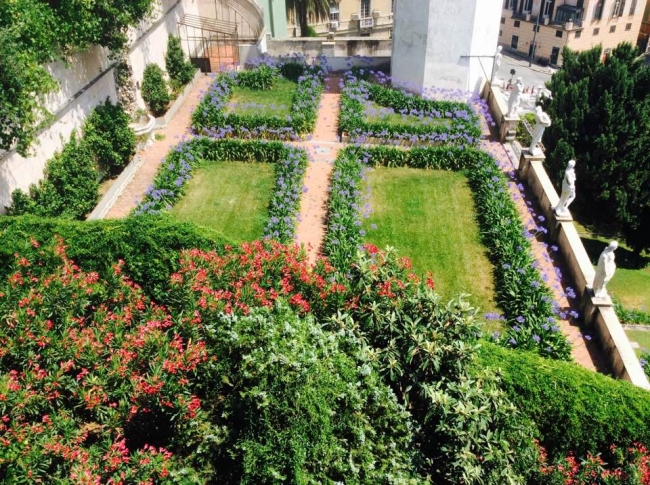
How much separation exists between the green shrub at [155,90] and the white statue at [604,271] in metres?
17.8

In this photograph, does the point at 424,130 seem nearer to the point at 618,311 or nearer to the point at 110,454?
the point at 618,311

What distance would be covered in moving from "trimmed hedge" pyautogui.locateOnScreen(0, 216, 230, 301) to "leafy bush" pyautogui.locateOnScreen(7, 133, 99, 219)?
2.81m

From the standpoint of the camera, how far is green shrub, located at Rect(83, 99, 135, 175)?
734 inches

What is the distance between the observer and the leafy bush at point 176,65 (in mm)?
25172

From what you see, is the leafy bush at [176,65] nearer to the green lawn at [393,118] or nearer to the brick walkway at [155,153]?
the brick walkway at [155,153]

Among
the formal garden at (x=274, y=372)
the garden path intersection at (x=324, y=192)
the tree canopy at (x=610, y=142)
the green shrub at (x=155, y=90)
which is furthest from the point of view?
the green shrub at (x=155, y=90)

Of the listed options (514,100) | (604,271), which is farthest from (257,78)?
(604,271)

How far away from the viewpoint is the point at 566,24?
50406 millimetres

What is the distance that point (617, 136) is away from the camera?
22266 millimetres

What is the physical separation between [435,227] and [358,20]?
3097 cm

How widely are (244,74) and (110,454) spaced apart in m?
21.2

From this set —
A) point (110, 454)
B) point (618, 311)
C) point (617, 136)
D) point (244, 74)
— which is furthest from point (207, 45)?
point (110, 454)

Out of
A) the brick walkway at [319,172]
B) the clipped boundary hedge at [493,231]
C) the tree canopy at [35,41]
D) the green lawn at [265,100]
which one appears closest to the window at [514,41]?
the brick walkway at [319,172]

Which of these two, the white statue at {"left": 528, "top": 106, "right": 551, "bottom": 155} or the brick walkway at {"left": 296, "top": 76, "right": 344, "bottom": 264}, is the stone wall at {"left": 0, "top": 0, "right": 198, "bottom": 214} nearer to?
the brick walkway at {"left": 296, "top": 76, "right": 344, "bottom": 264}
